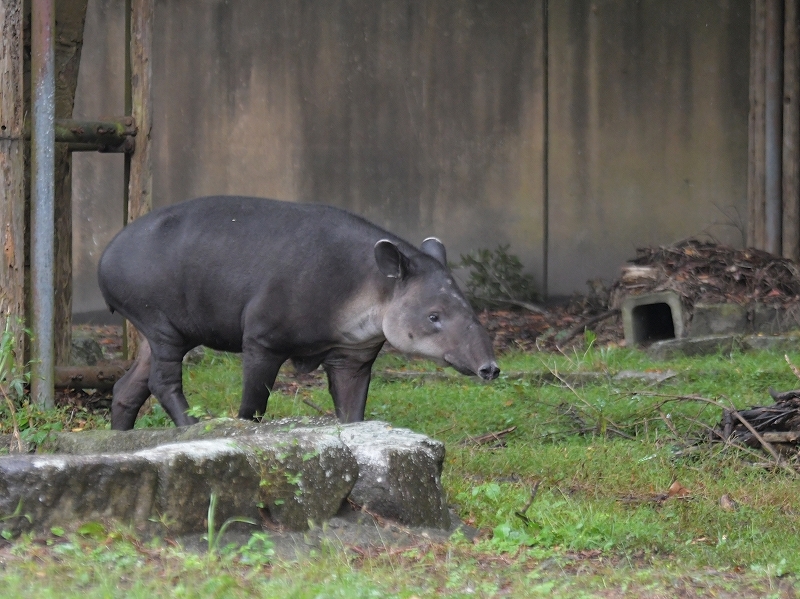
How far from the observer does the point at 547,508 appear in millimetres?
5785

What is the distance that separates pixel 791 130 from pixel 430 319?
6.17 m

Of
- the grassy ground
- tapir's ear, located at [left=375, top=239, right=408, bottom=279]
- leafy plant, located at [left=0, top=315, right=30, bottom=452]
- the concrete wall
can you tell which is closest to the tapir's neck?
tapir's ear, located at [left=375, top=239, right=408, bottom=279]

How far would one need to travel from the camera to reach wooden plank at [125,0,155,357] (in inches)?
336

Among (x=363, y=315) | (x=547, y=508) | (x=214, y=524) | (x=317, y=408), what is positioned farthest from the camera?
(x=317, y=408)

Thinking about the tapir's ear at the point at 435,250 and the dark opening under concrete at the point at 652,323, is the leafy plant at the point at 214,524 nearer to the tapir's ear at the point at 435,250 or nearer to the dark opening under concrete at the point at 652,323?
the tapir's ear at the point at 435,250

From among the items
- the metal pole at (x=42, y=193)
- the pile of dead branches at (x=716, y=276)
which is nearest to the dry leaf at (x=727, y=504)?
the metal pole at (x=42, y=193)

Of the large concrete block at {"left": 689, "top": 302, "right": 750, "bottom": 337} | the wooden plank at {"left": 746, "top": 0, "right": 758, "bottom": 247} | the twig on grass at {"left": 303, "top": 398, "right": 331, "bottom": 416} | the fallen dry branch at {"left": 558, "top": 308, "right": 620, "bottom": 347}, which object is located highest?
the wooden plank at {"left": 746, "top": 0, "right": 758, "bottom": 247}

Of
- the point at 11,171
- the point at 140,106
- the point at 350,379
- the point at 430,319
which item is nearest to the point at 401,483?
the point at 430,319

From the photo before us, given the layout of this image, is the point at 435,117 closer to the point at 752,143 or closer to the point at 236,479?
the point at 752,143

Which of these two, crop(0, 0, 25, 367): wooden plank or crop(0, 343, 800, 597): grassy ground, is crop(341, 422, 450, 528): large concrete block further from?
crop(0, 0, 25, 367): wooden plank

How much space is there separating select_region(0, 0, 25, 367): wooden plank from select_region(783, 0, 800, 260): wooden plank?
7267mm

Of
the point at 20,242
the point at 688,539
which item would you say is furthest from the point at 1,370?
the point at 688,539

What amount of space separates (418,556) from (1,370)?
3.26 meters

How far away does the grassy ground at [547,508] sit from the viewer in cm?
430
